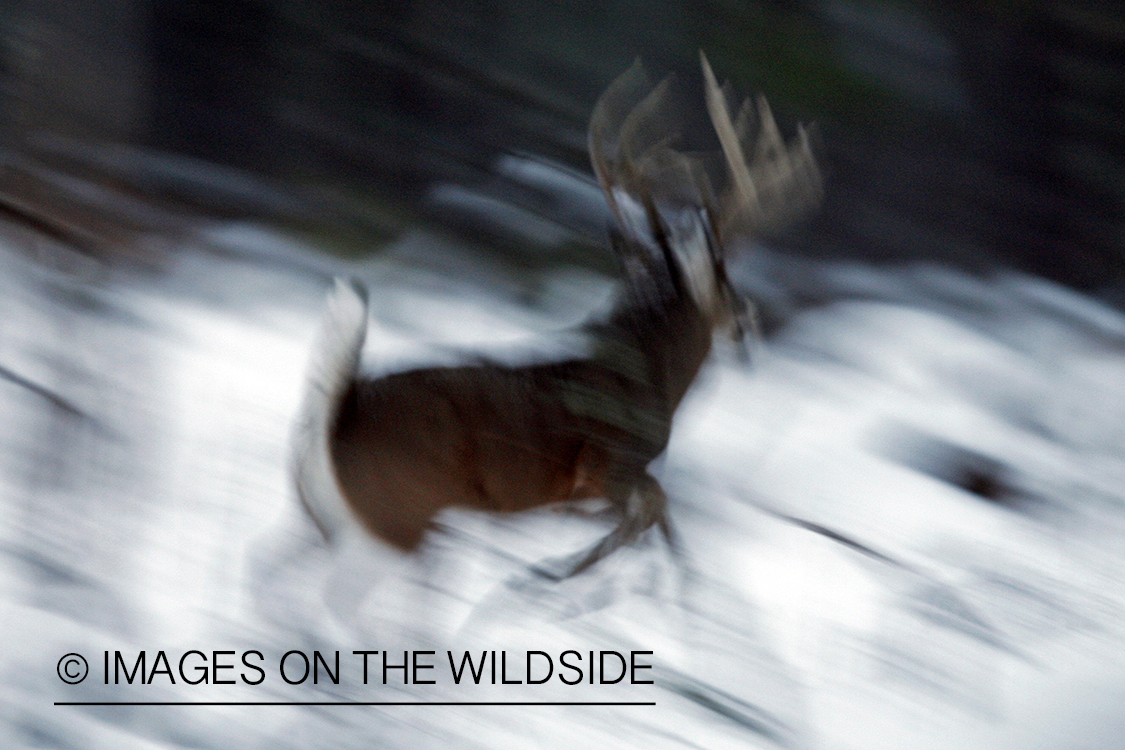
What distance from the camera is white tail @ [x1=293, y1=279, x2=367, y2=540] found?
16.9 inches

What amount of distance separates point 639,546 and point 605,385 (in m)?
0.09

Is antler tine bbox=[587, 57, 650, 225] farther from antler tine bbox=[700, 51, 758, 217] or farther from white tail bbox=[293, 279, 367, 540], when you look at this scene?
white tail bbox=[293, 279, 367, 540]

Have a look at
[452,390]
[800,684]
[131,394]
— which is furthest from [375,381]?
[800,684]

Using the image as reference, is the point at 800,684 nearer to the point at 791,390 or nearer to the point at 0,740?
the point at 791,390

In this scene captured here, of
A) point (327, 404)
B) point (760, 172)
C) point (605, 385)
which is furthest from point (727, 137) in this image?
point (327, 404)

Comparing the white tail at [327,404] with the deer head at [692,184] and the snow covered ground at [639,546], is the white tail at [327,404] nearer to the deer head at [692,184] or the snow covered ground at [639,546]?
the snow covered ground at [639,546]

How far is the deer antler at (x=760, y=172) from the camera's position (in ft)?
1.41

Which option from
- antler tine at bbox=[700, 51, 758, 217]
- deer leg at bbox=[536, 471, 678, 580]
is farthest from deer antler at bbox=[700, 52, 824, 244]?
deer leg at bbox=[536, 471, 678, 580]

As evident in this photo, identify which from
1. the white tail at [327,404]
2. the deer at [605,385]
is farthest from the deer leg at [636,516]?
the white tail at [327,404]

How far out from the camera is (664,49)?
1.48 feet

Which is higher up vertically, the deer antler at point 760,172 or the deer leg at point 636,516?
the deer antler at point 760,172

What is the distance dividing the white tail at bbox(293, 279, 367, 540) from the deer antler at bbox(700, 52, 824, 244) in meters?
0.19

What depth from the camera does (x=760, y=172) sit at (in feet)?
1.42

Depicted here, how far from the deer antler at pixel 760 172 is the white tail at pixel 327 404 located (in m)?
0.19
